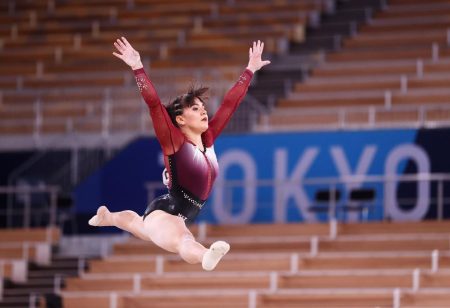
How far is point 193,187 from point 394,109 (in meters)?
7.44

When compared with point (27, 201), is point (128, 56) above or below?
below

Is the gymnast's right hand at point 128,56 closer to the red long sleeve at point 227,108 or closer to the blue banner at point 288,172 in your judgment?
the red long sleeve at point 227,108

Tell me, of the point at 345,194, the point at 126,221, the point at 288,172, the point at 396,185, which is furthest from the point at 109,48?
the point at 126,221

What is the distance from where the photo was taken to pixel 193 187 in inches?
351

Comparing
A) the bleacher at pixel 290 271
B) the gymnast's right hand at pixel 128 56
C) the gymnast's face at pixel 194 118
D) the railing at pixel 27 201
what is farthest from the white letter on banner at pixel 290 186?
the gymnast's right hand at pixel 128 56

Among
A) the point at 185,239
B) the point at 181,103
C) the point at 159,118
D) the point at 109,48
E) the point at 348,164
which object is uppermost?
the point at 109,48

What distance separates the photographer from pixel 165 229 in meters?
8.71

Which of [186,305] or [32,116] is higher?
[32,116]

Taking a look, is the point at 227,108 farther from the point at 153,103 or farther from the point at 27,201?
the point at 27,201

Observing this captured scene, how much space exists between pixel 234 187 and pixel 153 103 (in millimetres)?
7750

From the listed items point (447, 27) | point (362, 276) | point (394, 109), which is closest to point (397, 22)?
point (447, 27)

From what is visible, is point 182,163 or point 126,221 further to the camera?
point 126,221

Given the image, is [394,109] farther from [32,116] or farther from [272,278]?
[32,116]

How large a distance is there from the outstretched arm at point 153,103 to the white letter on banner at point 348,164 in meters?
7.02
